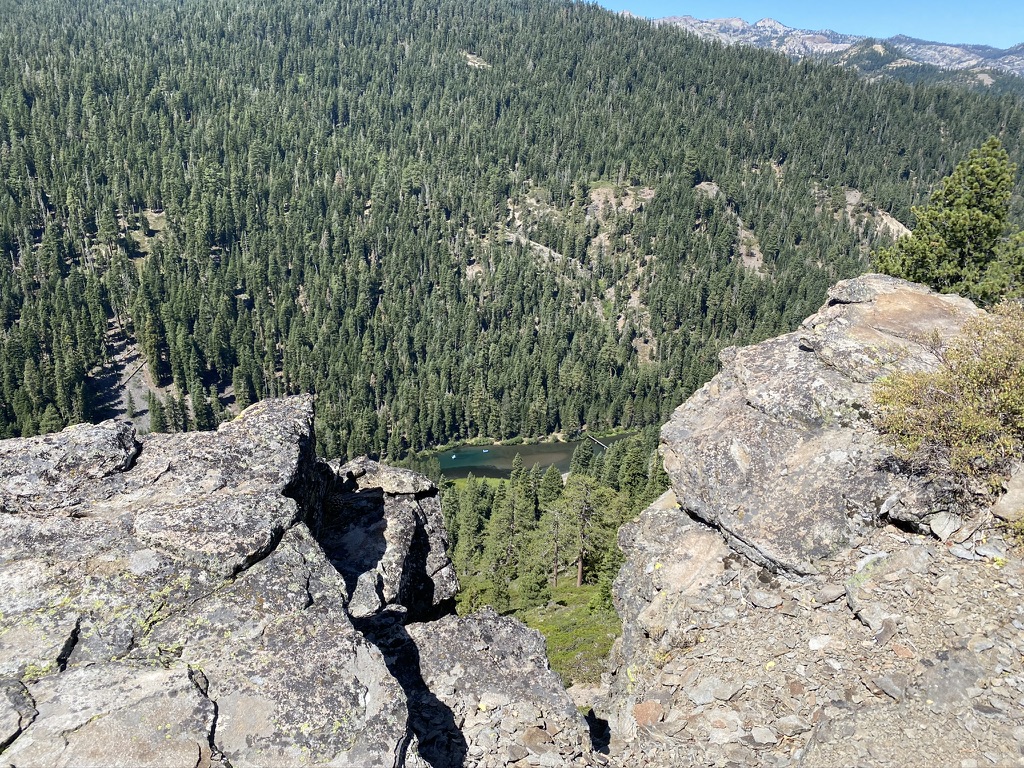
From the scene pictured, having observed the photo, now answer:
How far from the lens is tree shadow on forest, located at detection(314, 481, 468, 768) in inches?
822

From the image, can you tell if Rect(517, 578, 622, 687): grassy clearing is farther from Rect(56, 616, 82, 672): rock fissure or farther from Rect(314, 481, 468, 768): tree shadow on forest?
Rect(56, 616, 82, 672): rock fissure

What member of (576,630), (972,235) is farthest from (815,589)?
(576,630)

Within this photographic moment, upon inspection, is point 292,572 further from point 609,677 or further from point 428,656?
point 609,677

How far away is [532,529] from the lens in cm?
10306

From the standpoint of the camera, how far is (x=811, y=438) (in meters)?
25.7

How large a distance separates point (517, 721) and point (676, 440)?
14226 mm

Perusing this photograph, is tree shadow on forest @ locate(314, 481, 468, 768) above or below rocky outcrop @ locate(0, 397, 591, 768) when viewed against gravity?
below

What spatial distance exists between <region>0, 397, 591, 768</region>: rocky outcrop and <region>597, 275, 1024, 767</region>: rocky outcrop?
4.77 meters

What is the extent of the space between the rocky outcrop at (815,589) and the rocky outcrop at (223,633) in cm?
477

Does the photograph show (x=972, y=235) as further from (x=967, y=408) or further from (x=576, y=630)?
(x=576, y=630)

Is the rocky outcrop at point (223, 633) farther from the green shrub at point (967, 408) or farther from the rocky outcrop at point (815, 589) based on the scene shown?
the green shrub at point (967, 408)

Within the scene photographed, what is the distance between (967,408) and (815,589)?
26.2ft

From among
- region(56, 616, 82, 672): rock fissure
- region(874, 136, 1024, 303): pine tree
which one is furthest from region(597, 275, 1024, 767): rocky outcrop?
region(56, 616, 82, 672): rock fissure

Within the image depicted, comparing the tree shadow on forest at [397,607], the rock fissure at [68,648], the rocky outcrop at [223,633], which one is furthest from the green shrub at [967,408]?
the rock fissure at [68,648]
